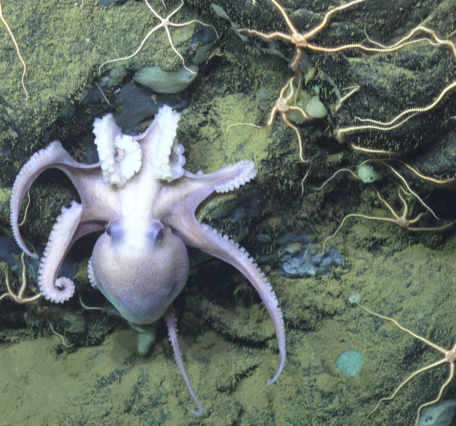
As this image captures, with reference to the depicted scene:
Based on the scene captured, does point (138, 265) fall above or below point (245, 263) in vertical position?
above

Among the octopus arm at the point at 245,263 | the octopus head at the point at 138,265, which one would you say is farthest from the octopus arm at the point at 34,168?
the octopus arm at the point at 245,263

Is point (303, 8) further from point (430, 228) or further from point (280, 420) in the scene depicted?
point (280, 420)

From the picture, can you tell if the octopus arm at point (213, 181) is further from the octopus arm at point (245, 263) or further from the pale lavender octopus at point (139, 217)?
the octopus arm at point (245, 263)

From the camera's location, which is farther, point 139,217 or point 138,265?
point 139,217

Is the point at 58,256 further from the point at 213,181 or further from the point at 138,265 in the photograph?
the point at 213,181

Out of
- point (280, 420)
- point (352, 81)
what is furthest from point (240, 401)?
point (352, 81)

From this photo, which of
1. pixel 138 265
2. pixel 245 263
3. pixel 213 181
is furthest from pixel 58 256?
pixel 245 263

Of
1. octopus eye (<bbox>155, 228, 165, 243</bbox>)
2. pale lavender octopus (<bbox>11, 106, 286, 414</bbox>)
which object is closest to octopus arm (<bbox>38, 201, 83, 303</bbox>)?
pale lavender octopus (<bbox>11, 106, 286, 414</bbox>)
